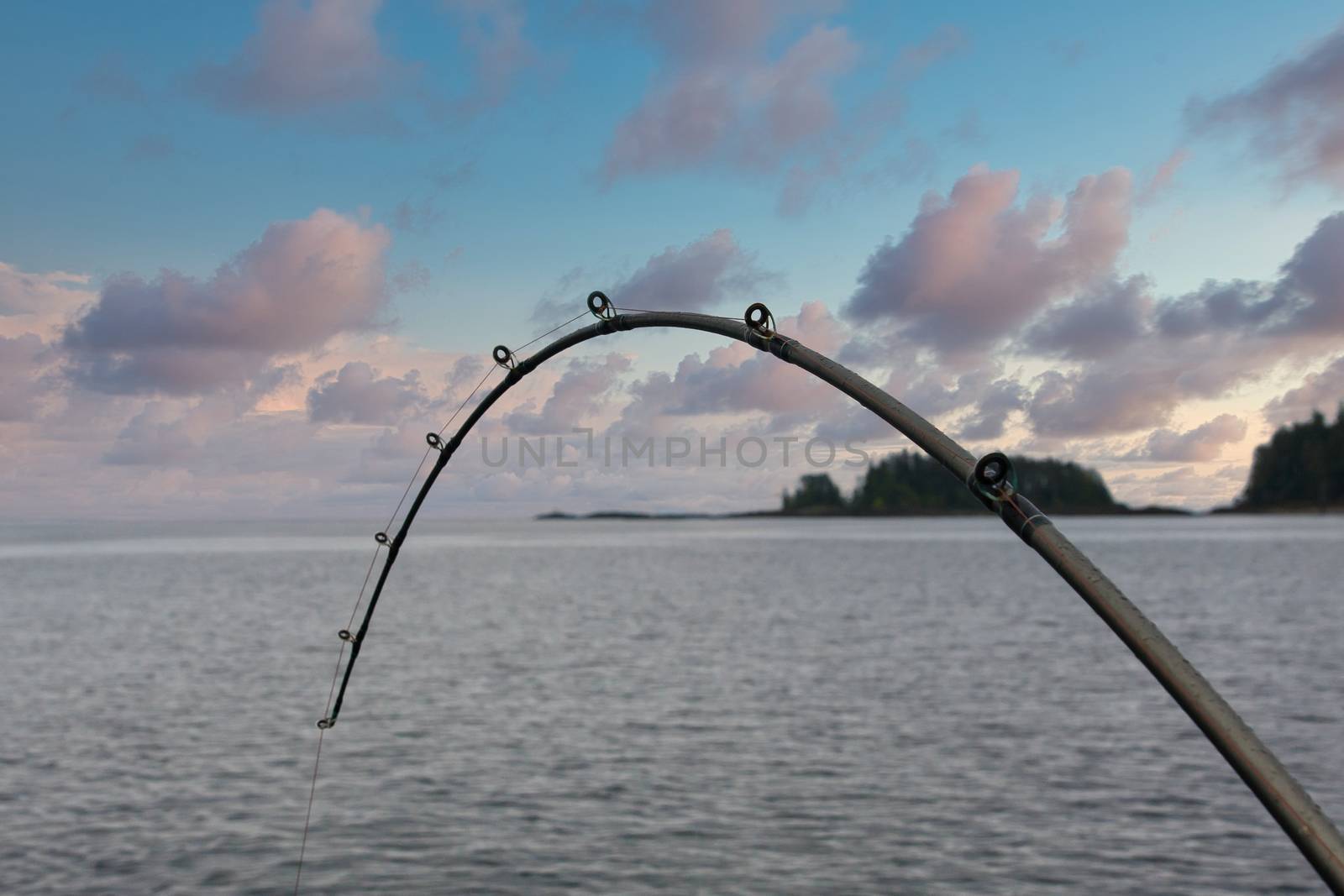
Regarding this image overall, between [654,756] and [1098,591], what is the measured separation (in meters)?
21.1

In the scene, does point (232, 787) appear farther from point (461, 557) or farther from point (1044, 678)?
point (461, 557)

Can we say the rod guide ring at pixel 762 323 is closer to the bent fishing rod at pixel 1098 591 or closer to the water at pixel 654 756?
the bent fishing rod at pixel 1098 591

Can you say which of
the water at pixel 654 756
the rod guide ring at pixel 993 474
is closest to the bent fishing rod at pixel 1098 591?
the rod guide ring at pixel 993 474

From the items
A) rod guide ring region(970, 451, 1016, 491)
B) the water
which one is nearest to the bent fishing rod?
rod guide ring region(970, 451, 1016, 491)

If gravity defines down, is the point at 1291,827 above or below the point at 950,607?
above

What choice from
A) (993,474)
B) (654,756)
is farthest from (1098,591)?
(654,756)

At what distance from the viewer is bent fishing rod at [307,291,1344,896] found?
9.05 feet

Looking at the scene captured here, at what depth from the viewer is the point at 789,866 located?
1617cm

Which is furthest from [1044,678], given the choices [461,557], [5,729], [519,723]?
[461,557]

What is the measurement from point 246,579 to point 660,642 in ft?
207

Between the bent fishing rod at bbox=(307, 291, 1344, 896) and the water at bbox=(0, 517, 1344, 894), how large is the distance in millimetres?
13166

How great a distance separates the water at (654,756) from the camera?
16.5 m

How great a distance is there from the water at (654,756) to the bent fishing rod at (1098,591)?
43.2 feet

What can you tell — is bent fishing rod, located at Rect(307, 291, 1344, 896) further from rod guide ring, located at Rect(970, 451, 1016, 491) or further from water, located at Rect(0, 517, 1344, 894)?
water, located at Rect(0, 517, 1344, 894)
